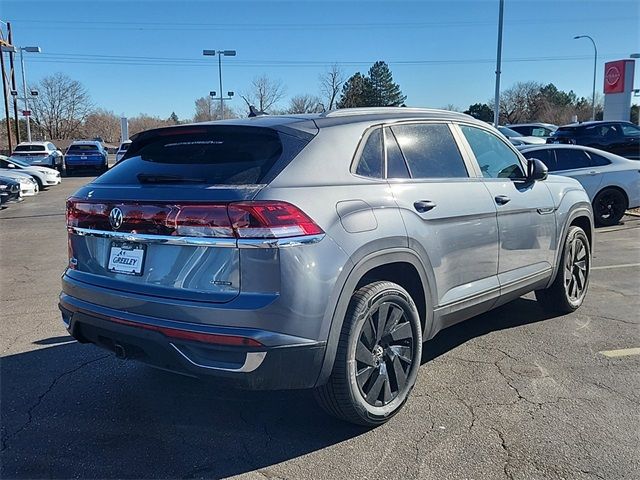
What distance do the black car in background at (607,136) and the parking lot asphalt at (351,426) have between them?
1527cm

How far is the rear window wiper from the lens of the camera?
9.58ft

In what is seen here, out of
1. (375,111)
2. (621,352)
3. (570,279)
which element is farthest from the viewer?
(570,279)

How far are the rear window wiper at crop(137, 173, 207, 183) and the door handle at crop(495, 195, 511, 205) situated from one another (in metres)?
2.36

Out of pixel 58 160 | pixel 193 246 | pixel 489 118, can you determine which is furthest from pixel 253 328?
pixel 489 118

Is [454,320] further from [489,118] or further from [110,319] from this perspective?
[489,118]

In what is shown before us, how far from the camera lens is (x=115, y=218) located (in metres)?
3.05

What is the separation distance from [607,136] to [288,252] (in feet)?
62.1

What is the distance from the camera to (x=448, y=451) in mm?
3020

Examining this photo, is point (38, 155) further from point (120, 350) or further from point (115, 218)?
point (120, 350)

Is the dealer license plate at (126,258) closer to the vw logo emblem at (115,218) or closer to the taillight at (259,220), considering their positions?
the vw logo emblem at (115,218)

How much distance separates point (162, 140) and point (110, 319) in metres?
1.14

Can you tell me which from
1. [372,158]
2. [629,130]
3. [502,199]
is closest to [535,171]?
[502,199]

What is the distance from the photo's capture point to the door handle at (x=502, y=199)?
166 inches

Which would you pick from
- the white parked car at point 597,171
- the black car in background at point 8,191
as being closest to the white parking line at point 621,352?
the white parked car at point 597,171
